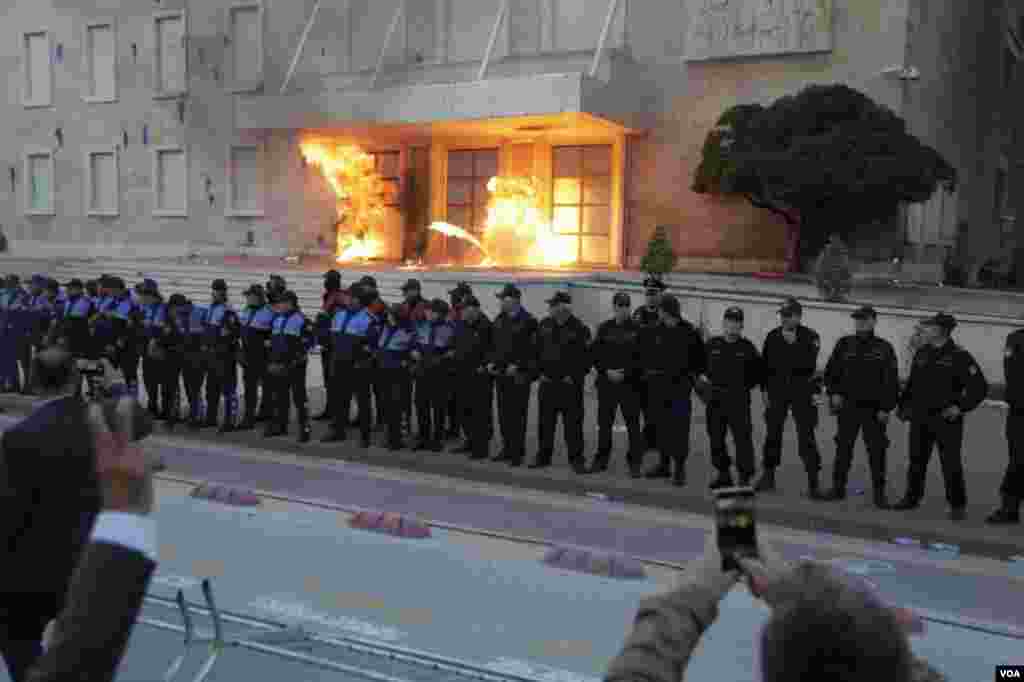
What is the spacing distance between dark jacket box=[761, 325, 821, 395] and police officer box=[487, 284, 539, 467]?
2550mm


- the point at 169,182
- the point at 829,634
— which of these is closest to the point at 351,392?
the point at 829,634

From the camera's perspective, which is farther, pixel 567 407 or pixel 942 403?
pixel 567 407

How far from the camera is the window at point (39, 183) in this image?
36.5 m

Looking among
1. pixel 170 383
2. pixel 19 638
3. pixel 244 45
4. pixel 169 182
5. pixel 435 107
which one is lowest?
pixel 170 383

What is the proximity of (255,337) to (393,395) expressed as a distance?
6.88 ft

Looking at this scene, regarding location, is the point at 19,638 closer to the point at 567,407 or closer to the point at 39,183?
the point at 567,407

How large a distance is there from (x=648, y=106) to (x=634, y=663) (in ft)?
85.3

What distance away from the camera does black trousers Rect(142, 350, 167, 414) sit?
13.3 metres

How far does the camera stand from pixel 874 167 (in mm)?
20500

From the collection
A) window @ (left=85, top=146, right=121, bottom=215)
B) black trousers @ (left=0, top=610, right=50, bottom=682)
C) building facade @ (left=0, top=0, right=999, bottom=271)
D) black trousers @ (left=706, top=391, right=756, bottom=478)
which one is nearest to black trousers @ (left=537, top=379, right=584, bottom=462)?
black trousers @ (left=706, top=391, right=756, bottom=478)

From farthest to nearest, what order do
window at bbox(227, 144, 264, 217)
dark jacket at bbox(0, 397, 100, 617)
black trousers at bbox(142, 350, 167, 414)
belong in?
window at bbox(227, 144, 264, 217), black trousers at bbox(142, 350, 167, 414), dark jacket at bbox(0, 397, 100, 617)

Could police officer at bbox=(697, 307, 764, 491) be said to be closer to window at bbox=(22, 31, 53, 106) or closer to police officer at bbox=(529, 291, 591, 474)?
police officer at bbox=(529, 291, 591, 474)

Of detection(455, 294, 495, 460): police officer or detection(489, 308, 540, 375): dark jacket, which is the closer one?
detection(489, 308, 540, 375): dark jacket

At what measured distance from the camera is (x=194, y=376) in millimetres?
12930
